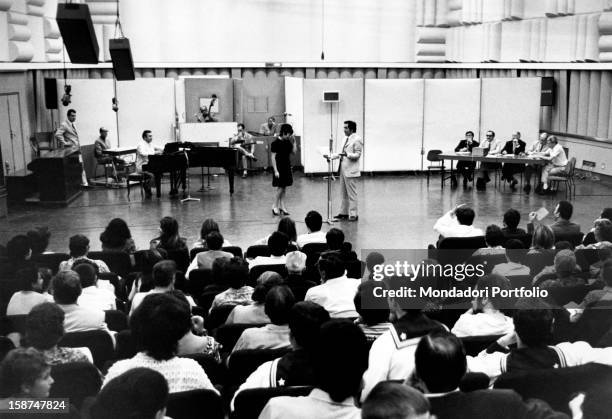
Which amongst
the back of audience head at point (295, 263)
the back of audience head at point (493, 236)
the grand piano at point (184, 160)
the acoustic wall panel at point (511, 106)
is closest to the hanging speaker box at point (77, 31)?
the grand piano at point (184, 160)

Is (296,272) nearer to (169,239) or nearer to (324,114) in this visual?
(169,239)

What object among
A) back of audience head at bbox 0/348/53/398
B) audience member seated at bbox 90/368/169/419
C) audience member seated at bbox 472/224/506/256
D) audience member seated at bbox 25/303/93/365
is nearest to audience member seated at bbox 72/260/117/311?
audience member seated at bbox 25/303/93/365

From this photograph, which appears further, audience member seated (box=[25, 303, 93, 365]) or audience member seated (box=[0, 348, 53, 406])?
audience member seated (box=[25, 303, 93, 365])

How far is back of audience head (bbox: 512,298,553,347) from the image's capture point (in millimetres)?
3640

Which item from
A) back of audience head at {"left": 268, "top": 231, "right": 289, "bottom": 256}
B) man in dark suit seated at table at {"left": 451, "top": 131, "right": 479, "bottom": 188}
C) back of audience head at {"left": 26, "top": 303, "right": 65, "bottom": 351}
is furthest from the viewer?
man in dark suit seated at table at {"left": 451, "top": 131, "right": 479, "bottom": 188}

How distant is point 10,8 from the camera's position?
14391 millimetres

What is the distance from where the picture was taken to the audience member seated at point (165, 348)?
3474mm

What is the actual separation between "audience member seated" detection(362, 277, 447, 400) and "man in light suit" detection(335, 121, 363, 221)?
8119mm

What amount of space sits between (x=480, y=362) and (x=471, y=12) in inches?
692

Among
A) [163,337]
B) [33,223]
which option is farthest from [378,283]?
[33,223]

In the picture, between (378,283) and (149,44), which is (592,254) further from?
(149,44)

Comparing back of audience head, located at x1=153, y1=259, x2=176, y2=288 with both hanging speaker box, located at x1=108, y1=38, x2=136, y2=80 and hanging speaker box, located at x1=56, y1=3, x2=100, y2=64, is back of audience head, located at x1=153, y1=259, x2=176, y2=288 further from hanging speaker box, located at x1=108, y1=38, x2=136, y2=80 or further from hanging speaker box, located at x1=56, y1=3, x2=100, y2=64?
hanging speaker box, located at x1=108, y1=38, x2=136, y2=80

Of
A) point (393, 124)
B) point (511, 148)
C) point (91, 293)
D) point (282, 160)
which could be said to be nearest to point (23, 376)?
point (91, 293)

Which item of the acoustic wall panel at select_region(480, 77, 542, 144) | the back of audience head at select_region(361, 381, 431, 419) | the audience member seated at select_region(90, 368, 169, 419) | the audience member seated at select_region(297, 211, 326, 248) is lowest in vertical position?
the audience member seated at select_region(297, 211, 326, 248)
